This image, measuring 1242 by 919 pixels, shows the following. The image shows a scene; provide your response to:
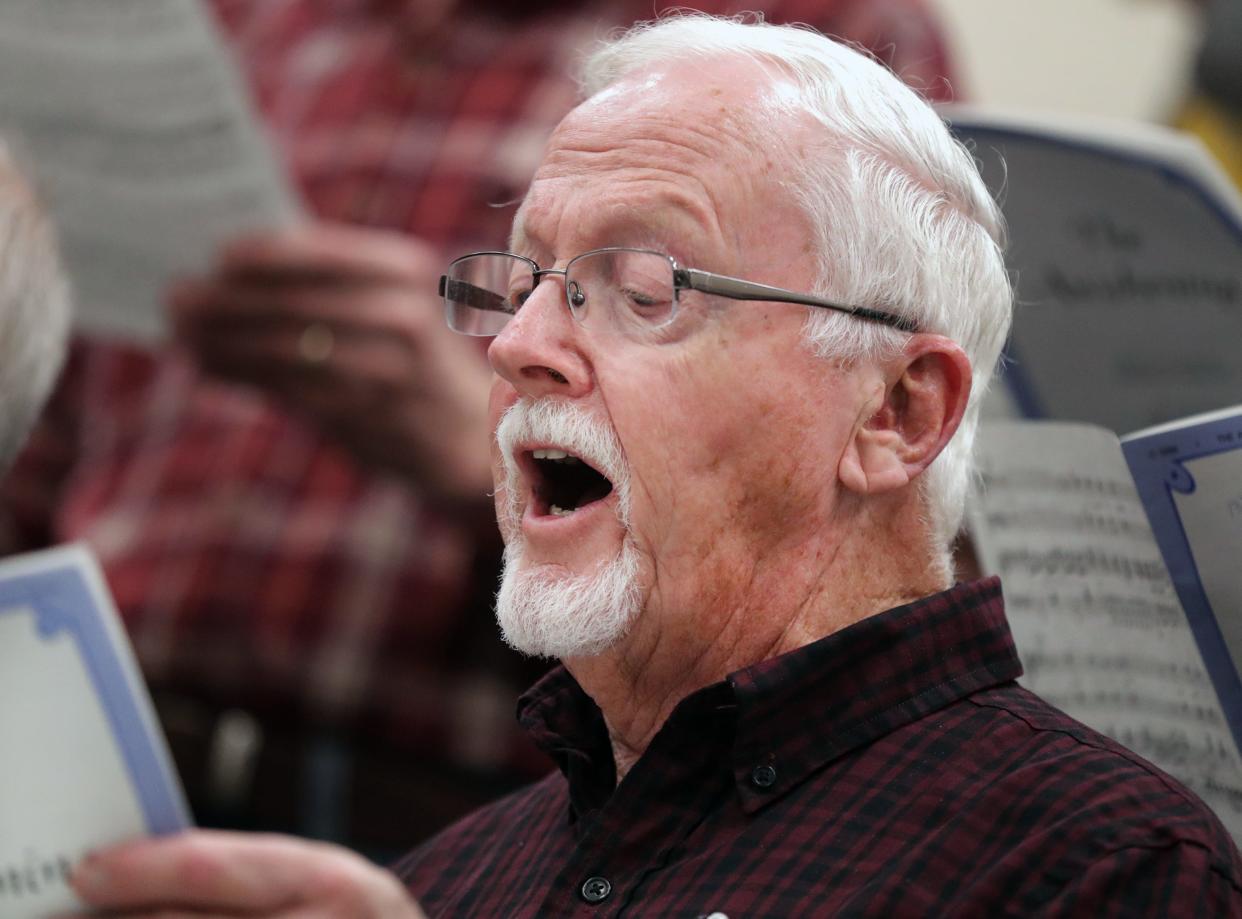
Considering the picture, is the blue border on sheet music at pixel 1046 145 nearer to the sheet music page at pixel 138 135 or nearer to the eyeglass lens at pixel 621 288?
the eyeglass lens at pixel 621 288

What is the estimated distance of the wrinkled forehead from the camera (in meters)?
1.38

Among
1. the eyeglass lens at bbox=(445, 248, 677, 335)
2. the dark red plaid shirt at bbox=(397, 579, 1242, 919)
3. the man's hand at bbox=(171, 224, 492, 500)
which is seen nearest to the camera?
the dark red plaid shirt at bbox=(397, 579, 1242, 919)

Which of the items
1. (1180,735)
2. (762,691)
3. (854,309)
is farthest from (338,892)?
(1180,735)

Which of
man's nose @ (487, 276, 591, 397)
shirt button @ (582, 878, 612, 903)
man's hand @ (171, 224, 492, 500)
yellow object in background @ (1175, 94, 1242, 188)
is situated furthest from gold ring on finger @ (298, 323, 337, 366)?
yellow object in background @ (1175, 94, 1242, 188)

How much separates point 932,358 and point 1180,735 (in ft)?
1.21

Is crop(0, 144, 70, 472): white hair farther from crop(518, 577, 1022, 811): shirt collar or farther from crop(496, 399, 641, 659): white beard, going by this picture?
crop(518, 577, 1022, 811): shirt collar

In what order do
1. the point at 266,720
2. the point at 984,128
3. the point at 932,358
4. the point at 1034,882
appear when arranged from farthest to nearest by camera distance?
the point at 266,720 → the point at 984,128 → the point at 932,358 → the point at 1034,882

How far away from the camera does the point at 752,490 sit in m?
1.36

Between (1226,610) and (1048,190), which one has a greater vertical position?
(1048,190)

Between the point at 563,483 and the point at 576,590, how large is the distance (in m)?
0.15

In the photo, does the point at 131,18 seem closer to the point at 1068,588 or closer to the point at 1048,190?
the point at 1048,190

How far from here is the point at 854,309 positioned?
138 cm

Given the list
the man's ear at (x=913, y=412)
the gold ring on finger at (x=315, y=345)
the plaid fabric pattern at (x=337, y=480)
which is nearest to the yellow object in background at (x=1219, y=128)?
the plaid fabric pattern at (x=337, y=480)

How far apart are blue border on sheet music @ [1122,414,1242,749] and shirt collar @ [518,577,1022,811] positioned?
0.13 meters
